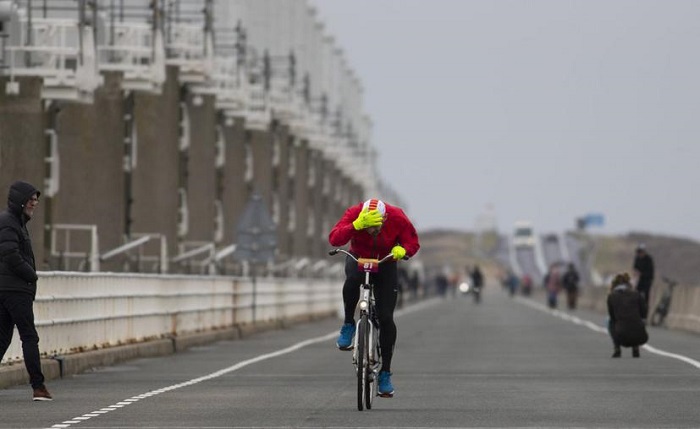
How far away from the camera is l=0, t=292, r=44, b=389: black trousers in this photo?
19.4 metres

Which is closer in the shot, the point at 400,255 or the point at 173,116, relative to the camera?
the point at 400,255

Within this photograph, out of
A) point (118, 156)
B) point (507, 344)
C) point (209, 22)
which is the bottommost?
point (507, 344)

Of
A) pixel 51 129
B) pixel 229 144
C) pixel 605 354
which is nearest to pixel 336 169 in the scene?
pixel 229 144

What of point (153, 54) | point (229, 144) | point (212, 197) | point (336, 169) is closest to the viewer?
point (153, 54)

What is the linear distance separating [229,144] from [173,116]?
47.4 ft

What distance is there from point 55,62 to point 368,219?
2276cm

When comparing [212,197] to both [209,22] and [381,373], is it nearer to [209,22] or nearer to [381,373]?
[209,22]

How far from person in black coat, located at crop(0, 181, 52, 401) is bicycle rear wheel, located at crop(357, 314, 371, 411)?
321cm

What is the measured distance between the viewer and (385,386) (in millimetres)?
18859

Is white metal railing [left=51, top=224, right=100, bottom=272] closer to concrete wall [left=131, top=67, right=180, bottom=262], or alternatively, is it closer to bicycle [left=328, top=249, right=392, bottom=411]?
concrete wall [left=131, top=67, right=180, bottom=262]

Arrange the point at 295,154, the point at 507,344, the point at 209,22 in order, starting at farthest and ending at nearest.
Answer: the point at 295,154 < the point at 209,22 < the point at 507,344

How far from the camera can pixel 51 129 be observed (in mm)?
42000

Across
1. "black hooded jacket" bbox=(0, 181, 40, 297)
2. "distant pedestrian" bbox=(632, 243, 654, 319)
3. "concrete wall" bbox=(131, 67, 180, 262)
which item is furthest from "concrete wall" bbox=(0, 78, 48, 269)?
"black hooded jacket" bbox=(0, 181, 40, 297)

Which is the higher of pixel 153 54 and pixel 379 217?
pixel 153 54
